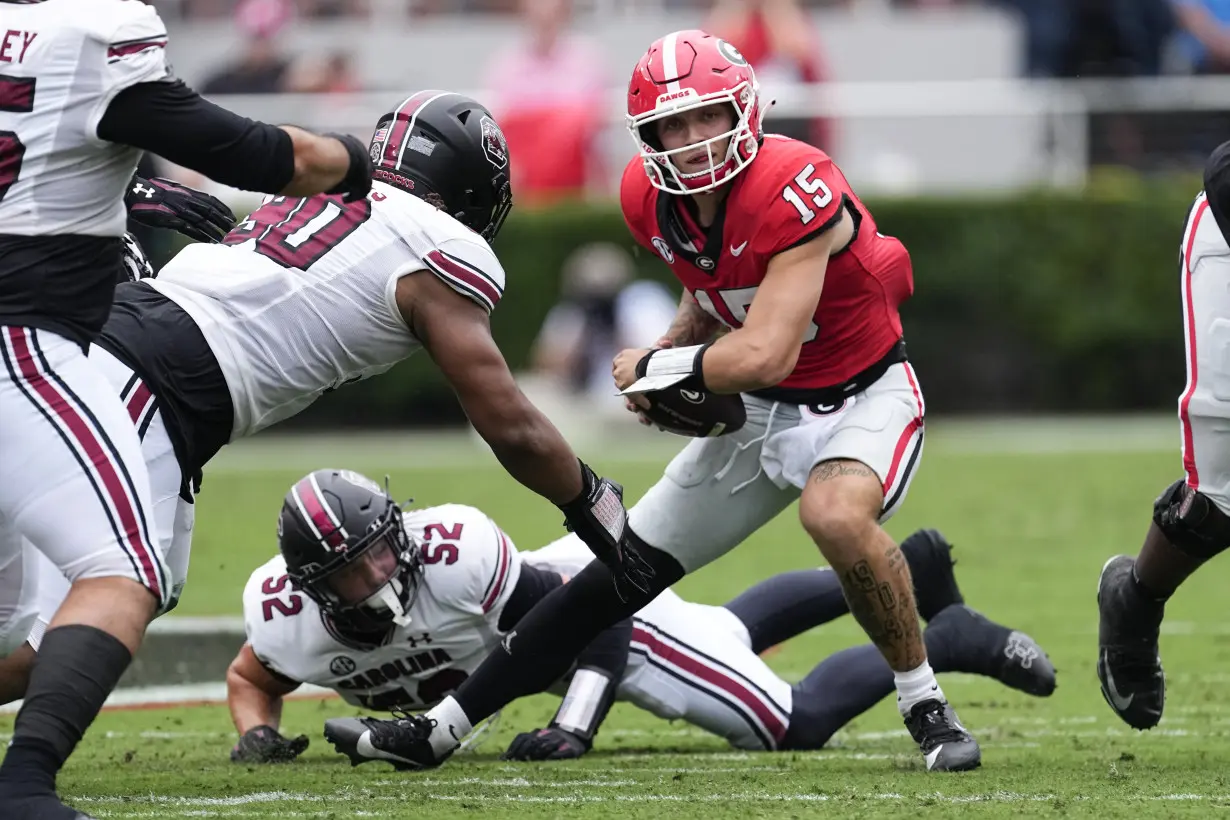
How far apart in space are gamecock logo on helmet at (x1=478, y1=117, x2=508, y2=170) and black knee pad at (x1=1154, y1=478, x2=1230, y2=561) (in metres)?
1.96

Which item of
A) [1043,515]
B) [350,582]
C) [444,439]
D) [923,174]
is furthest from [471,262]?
[923,174]

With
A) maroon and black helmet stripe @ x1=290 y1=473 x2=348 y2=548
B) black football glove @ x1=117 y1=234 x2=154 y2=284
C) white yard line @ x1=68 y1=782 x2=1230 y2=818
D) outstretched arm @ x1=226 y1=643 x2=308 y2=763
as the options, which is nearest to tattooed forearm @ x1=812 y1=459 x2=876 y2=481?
white yard line @ x1=68 y1=782 x2=1230 y2=818

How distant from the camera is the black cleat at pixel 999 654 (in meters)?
5.59

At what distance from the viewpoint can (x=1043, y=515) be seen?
1034 centimetres

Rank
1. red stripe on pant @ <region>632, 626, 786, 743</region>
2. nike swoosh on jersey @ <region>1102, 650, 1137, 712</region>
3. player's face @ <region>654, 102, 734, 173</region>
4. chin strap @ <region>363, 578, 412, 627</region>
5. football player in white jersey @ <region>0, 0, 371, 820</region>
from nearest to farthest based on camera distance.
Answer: football player in white jersey @ <region>0, 0, 371, 820</region>, player's face @ <region>654, 102, 734, 173</region>, chin strap @ <region>363, 578, 412, 627</region>, nike swoosh on jersey @ <region>1102, 650, 1137, 712</region>, red stripe on pant @ <region>632, 626, 786, 743</region>

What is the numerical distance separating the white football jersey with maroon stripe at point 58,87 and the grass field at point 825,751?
1320 mm

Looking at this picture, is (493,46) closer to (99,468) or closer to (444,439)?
(444,439)

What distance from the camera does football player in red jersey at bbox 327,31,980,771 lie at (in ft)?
15.9

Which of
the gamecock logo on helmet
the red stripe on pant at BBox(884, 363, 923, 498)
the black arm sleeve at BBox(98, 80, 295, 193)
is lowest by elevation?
the red stripe on pant at BBox(884, 363, 923, 498)

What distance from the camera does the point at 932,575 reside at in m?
5.91

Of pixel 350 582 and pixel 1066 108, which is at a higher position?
pixel 350 582

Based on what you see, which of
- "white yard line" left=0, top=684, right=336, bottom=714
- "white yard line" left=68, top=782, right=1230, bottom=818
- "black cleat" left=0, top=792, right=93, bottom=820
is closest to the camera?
"black cleat" left=0, top=792, right=93, bottom=820

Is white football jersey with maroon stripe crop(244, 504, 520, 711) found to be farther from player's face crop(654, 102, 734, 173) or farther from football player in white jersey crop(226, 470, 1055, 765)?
player's face crop(654, 102, 734, 173)

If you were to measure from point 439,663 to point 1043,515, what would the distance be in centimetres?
564
